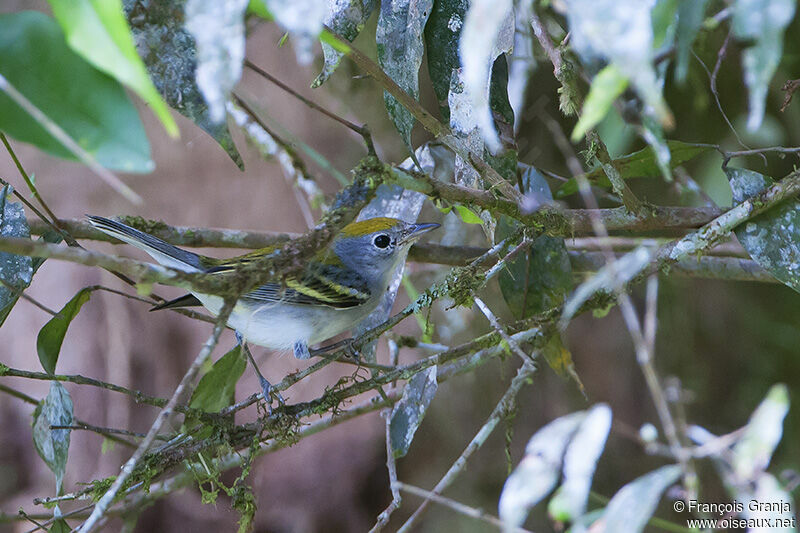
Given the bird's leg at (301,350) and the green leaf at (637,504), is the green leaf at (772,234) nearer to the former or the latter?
the green leaf at (637,504)

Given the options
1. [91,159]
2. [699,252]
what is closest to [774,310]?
[699,252]

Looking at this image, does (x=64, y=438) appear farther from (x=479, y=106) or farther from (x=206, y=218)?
(x=206, y=218)

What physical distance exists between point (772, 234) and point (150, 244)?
1963 mm

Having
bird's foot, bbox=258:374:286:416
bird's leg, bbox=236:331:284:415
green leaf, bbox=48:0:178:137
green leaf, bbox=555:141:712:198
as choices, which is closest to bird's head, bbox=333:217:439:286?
bird's leg, bbox=236:331:284:415

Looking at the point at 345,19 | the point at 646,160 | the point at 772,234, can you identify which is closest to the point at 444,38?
the point at 345,19

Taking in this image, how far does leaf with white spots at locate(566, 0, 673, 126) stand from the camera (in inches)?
37.8

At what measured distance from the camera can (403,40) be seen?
2.04m

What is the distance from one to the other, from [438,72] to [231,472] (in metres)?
2.90

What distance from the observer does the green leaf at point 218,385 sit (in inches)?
106

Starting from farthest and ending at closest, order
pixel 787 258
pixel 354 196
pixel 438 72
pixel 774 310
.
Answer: pixel 774 310, pixel 438 72, pixel 787 258, pixel 354 196

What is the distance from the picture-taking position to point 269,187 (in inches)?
188

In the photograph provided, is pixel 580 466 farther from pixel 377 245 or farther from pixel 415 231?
pixel 377 245

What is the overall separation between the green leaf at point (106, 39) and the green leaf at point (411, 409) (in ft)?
4.94

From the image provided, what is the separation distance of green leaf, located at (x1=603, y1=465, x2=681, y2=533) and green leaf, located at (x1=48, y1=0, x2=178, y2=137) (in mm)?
960
